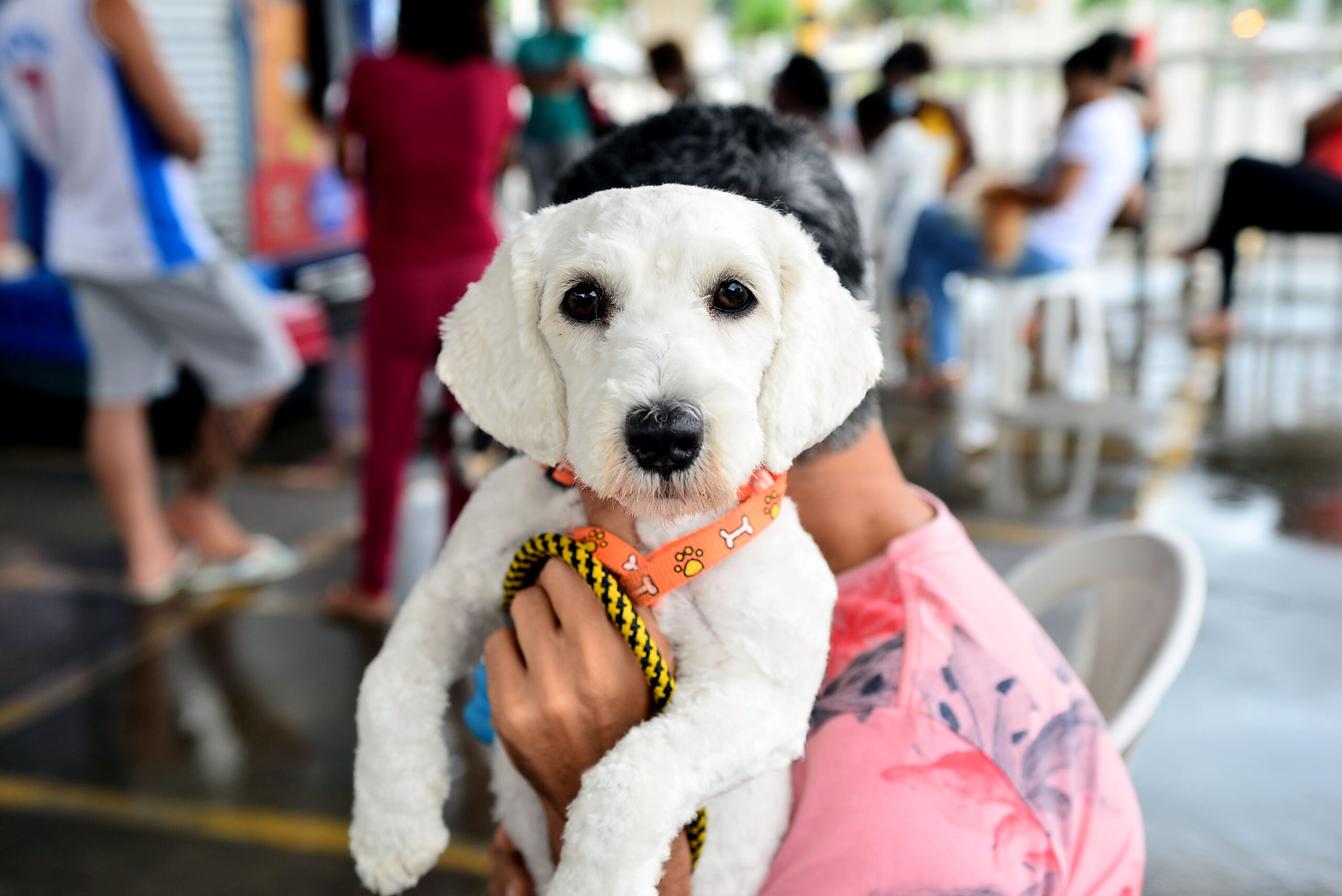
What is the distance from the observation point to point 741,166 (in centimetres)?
94

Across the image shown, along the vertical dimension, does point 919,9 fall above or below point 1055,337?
above

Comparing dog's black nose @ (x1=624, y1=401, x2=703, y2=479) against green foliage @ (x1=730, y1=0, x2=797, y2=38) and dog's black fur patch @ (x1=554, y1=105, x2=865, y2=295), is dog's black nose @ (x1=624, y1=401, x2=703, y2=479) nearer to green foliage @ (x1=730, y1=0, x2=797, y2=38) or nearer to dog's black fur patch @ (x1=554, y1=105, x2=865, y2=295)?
dog's black fur patch @ (x1=554, y1=105, x2=865, y2=295)

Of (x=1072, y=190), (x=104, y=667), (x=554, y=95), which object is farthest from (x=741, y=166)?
(x=554, y=95)

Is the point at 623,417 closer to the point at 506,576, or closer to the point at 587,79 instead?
the point at 506,576

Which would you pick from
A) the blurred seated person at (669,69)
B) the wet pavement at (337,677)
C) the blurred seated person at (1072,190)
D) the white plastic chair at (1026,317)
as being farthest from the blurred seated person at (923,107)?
the wet pavement at (337,677)

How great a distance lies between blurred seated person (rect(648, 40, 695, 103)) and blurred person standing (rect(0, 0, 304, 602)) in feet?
14.1

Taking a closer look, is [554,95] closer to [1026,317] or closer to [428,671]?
[1026,317]

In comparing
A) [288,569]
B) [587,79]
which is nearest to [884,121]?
[587,79]

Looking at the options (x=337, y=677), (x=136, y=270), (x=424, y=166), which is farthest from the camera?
(x=136, y=270)

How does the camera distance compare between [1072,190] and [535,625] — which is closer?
[535,625]

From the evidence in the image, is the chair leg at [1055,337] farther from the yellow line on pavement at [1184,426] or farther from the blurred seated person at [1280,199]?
the blurred seated person at [1280,199]

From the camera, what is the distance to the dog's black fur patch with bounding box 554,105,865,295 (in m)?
0.94

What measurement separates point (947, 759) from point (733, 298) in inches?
18.1

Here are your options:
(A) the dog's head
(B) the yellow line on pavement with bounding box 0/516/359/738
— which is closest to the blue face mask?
(B) the yellow line on pavement with bounding box 0/516/359/738
